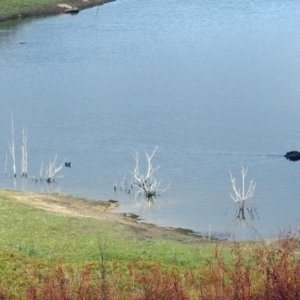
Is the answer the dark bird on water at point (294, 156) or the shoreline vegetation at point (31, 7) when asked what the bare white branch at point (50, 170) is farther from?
the shoreline vegetation at point (31, 7)

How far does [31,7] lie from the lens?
86500 millimetres

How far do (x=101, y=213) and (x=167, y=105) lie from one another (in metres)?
20.2

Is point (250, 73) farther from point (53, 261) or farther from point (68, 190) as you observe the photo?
point (53, 261)

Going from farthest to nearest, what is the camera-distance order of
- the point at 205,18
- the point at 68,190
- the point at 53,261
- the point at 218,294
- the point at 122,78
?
the point at 205,18, the point at 122,78, the point at 68,190, the point at 53,261, the point at 218,294

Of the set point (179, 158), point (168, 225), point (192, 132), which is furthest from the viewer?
point (192, 132)

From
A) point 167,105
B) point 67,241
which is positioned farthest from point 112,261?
point 167,105

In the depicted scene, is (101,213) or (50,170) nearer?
(101,213)

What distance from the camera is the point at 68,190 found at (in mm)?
37719

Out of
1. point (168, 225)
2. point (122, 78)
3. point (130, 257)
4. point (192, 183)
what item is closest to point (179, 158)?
point (192, 183)

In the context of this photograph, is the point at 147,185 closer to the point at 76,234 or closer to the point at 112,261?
the point at 76,234

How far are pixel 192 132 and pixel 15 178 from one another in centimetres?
1080

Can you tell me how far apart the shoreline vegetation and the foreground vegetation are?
55.0m

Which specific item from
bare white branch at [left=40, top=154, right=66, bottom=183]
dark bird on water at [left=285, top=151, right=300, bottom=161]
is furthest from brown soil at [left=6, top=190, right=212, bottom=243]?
dark bird on water at [left=285, top=151, right=300, bottom=161]

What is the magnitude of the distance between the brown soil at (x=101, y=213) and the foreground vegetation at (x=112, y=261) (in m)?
0.07
